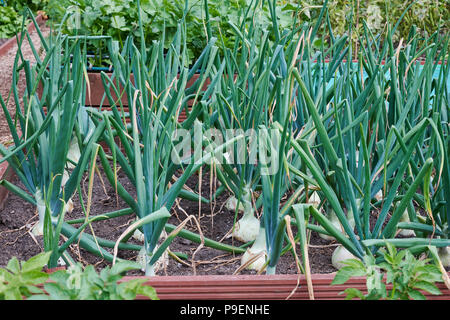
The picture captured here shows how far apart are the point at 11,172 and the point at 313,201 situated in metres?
0.95

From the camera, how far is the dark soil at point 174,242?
4.82 ft

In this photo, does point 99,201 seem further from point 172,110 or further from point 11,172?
point 172,110

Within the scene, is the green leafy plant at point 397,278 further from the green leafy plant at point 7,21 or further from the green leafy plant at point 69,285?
the green leafy plant at point 7,21

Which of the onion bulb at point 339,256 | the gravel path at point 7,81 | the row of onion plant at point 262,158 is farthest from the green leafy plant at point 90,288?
the gravel path at point 7,81

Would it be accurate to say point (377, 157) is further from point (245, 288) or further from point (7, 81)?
point (7, 81)

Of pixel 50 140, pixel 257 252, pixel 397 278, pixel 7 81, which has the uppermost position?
pixel 50 140

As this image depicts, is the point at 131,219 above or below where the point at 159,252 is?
below

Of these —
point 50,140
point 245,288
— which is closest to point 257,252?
point 245,288

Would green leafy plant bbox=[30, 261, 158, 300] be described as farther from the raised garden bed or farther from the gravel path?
the gravel path

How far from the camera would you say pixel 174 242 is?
1612 millimetres

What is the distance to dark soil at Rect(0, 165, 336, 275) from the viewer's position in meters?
1.47

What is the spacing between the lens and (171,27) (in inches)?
117
